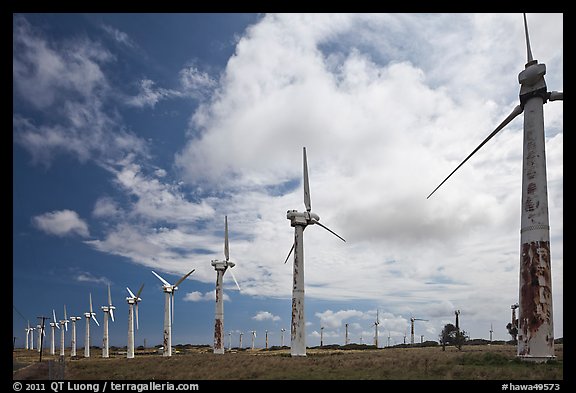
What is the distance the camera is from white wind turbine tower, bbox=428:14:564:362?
29.6 meters

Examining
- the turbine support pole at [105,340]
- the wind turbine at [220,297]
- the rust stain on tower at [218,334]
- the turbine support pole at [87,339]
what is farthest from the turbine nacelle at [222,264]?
the turbine support pole at [87,339]

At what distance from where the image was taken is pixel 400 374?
92.8 feet

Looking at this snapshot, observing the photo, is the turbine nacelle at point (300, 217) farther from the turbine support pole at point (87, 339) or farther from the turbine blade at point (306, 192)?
the turbine support pole at point (87, 339)

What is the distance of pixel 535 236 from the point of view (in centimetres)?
3053

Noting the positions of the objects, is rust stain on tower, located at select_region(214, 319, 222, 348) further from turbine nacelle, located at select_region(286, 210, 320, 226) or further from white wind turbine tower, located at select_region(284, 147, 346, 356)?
turbine nacelle, located at select_region(286, 210, 320, 226)

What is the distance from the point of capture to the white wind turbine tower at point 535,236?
29.6 m

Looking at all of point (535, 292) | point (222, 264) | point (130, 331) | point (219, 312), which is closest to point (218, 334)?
point (219, 312)

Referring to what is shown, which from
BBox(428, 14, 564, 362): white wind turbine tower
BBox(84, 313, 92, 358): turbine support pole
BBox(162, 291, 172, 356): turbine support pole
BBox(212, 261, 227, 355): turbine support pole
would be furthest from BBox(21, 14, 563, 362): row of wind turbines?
BBox(84, 313, 92, 358): turbine support pole

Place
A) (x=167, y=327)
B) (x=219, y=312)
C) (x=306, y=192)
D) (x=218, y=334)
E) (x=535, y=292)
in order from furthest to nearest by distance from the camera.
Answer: (x=167, y=327), (x=219, y=312), (x=218, y=334), (x=306, y=192), (x=535, y=292)

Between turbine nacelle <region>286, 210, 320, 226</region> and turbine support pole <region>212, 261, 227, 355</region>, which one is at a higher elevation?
turbine nacelle <region>286, 210, 320, 226</region>

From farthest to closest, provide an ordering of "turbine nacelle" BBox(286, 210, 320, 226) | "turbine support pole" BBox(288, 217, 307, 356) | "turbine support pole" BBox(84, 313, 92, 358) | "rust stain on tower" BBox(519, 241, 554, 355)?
"turbine support pole" BBox(84, 313, 92, 358)
"turbine nacelle" BBox(286, 210, 320, 226)
"turbine support pole" BBox(288, 217, 307, 356)
"rust stain on tower" BBox(519, 241, 554, 355)

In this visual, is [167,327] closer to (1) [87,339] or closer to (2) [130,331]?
(2) [130,331]
